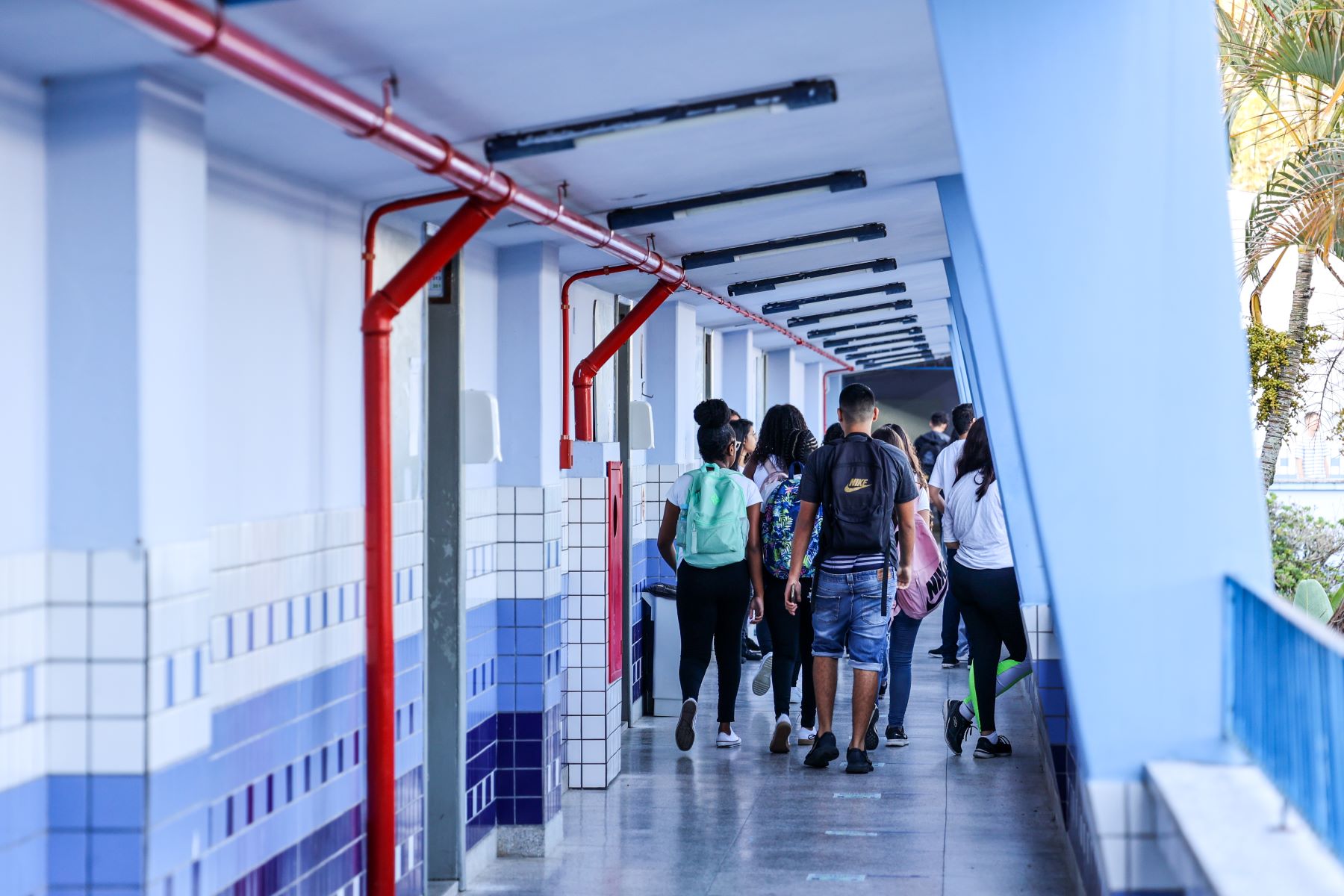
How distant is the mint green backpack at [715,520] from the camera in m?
6.47

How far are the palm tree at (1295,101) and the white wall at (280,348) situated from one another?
5.30 m

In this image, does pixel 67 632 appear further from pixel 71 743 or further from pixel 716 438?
pixel 716 438

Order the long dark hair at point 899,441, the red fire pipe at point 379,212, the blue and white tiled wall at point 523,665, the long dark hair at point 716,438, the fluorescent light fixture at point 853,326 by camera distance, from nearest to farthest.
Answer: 1. the red fire pipe at point 379,212
2. the blue and white tiled wall at point 523,665
3. the long dark hair at point 716,438
4. the long dark hair at point 899,441
5. the fluorescent light fixture at point 853,326

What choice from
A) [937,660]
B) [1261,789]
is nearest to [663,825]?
[1261,789]

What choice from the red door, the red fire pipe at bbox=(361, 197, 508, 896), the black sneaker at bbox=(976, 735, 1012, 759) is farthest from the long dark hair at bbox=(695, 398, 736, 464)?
the red fire pipe at bbox=(361, 197, 508, 896)

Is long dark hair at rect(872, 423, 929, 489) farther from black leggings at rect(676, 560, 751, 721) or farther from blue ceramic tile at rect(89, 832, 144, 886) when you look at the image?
blue ceramic tile at rect(89, 832, 144, 886)

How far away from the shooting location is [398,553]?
423 cm

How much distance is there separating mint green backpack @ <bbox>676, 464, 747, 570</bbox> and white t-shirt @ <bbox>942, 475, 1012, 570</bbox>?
3.21ft

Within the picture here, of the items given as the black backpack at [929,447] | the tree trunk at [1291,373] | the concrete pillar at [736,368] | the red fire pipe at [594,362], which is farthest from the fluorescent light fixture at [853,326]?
the red fire pipe at [594,362]

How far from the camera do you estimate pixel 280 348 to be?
3445 millimetres

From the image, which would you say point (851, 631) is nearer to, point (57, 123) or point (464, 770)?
point (464, 770)

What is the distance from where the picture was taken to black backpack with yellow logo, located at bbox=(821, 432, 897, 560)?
6.04 meters

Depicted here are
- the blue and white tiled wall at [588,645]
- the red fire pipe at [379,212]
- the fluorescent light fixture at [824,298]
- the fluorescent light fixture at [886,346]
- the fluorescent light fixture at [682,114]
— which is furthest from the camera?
the fluorescent light fixture at [886,346]

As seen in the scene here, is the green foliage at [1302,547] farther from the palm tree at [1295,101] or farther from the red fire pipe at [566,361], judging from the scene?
the red fire pipe at [566,361]
